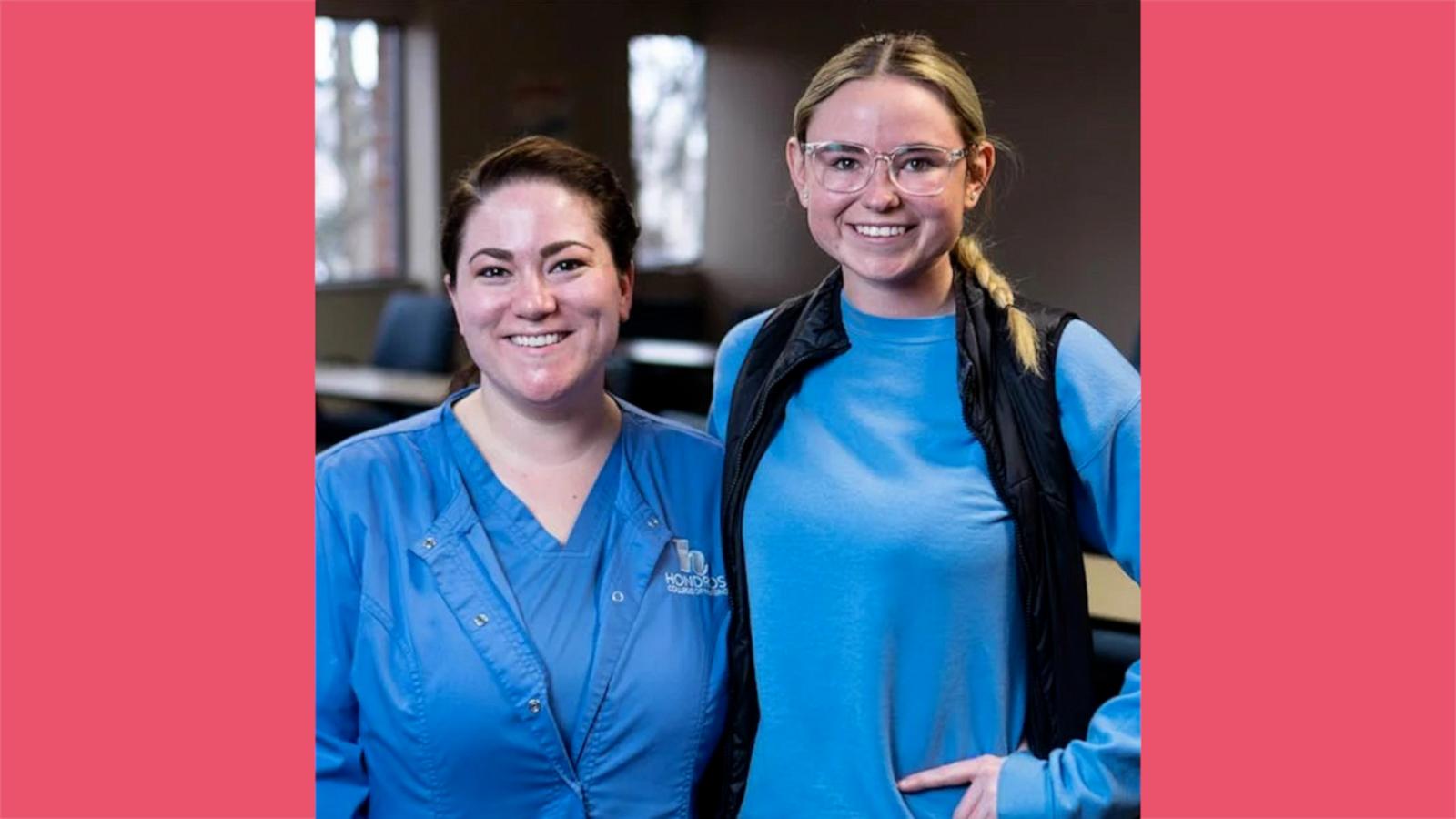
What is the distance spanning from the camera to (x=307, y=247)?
160cm

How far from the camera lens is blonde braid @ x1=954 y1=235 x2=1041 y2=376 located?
1478mm

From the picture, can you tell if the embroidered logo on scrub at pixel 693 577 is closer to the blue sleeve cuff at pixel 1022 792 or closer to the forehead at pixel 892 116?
the blue sleeve cuff at pixel 1022 792

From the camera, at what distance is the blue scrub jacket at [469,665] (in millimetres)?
1544

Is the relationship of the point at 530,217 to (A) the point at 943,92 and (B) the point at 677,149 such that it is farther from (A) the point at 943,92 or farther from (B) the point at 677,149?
(B) the point at 677,149

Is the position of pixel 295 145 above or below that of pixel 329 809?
above

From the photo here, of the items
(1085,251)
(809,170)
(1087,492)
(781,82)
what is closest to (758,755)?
(1087,492)

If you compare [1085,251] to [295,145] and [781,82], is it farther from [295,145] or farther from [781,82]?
[295,145]

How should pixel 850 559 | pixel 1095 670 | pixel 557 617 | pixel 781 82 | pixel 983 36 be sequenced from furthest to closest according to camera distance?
pixel 1095 670, pixel 781 82, pixel 983 36, pixel 557 617, pixel 850 559

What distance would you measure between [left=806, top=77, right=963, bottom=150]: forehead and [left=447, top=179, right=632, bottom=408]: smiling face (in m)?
0.27

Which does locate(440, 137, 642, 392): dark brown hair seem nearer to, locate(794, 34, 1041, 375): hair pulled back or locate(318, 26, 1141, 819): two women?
locate(318, 26, 1141, 819): two women

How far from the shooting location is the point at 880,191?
1468 mm

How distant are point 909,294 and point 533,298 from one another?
36 cm

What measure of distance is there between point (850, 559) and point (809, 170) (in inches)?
14.7

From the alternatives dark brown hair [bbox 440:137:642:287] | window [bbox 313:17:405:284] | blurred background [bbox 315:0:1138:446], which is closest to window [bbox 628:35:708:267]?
blurred background [bbox 315:0:1138:446]
